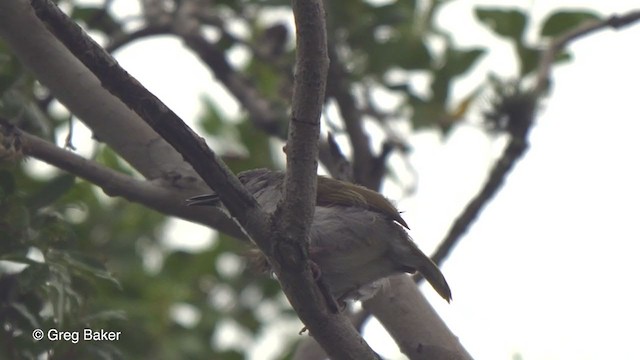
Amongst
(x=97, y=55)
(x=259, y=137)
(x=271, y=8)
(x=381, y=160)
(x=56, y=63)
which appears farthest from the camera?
(x=259, y=137)

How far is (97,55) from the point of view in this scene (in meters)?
3.11

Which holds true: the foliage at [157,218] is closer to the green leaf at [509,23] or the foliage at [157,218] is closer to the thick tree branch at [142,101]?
the green leaf at [509,23]

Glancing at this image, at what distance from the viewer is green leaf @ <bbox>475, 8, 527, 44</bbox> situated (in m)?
6.17

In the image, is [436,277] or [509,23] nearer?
[436,277]

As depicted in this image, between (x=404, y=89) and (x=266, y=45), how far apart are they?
114 centimetres

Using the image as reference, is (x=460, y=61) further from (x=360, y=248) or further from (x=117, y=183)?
(x=117, y=183)

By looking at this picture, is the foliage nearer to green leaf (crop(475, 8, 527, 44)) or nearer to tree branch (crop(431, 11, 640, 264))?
green leaf (crop(475, 8, 527, 44))

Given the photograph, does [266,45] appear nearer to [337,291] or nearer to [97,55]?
[337,291]

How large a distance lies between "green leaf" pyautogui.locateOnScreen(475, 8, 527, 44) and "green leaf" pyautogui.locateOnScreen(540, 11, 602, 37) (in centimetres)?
17

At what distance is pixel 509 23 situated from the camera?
6.20 meters

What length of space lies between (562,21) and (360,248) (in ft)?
8.50

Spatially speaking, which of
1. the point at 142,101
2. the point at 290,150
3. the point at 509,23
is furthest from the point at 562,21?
the point at 142,101

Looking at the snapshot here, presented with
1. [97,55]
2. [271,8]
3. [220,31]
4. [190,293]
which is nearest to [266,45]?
[220,31]

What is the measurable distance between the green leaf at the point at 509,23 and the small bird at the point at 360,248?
205 centimetres
